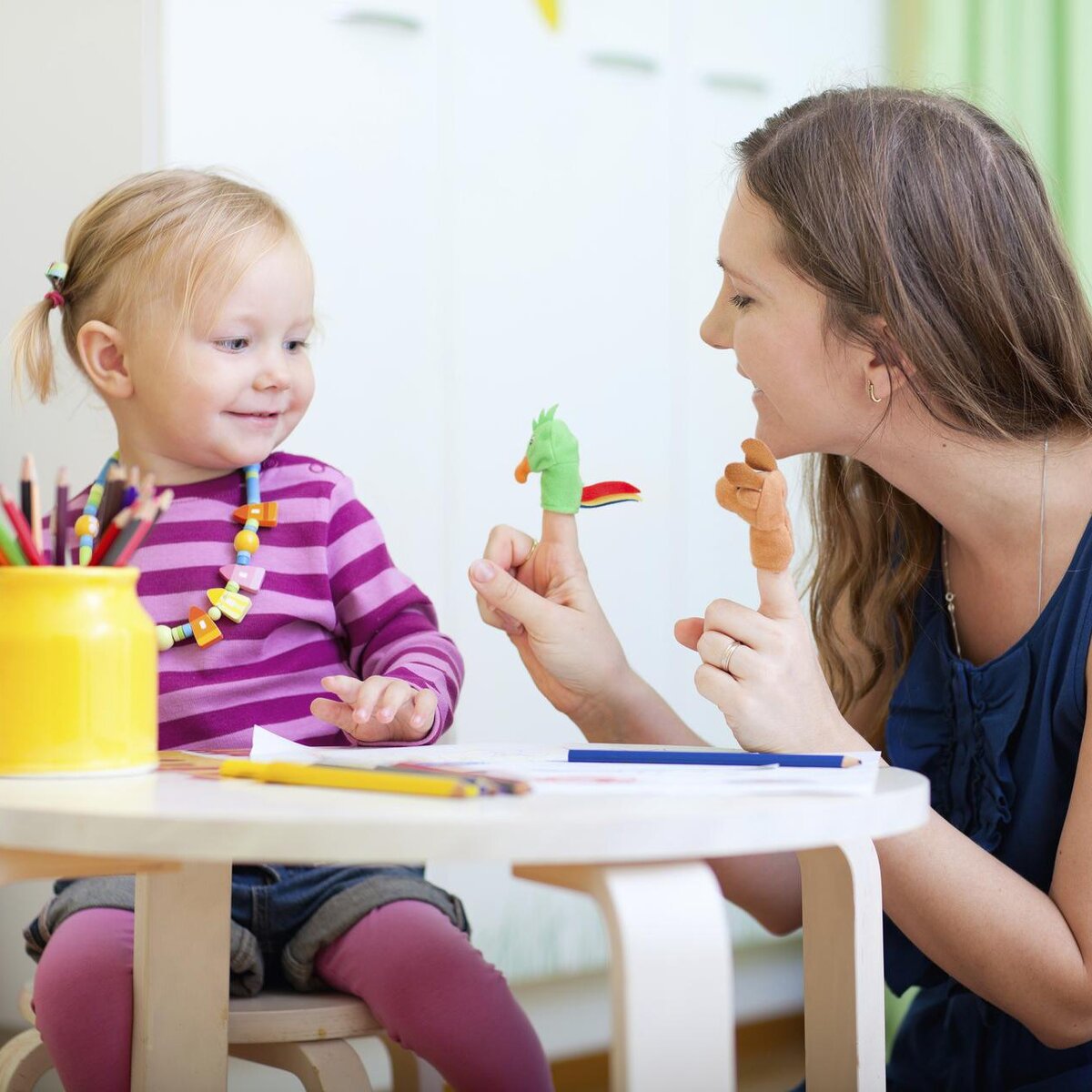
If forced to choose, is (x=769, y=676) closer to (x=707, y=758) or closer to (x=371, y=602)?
(x=707, y=758)

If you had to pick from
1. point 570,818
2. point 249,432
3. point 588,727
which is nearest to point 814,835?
point 570,818

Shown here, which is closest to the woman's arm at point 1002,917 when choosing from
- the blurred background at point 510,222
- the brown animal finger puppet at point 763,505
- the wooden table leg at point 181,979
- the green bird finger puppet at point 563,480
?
the brown animal finger puppet at point 763,505

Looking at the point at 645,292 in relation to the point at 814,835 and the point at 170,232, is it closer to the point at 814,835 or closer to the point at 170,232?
the point at 170,232

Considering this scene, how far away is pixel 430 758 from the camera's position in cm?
82

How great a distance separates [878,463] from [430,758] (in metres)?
0.50

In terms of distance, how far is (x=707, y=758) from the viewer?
0.79 meters

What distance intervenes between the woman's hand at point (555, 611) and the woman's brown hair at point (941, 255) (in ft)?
0.90

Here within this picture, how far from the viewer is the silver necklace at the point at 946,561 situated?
111 cm

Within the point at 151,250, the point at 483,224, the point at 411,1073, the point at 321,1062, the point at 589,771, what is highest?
the point at 483,224

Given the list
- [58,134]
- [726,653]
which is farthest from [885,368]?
[58,134]

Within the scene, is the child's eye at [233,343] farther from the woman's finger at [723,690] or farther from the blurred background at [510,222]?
the woman's finger at [723,690]

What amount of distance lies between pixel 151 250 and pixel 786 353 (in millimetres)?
532

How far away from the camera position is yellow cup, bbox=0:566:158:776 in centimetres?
71

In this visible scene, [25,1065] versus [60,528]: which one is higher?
[60,528]
